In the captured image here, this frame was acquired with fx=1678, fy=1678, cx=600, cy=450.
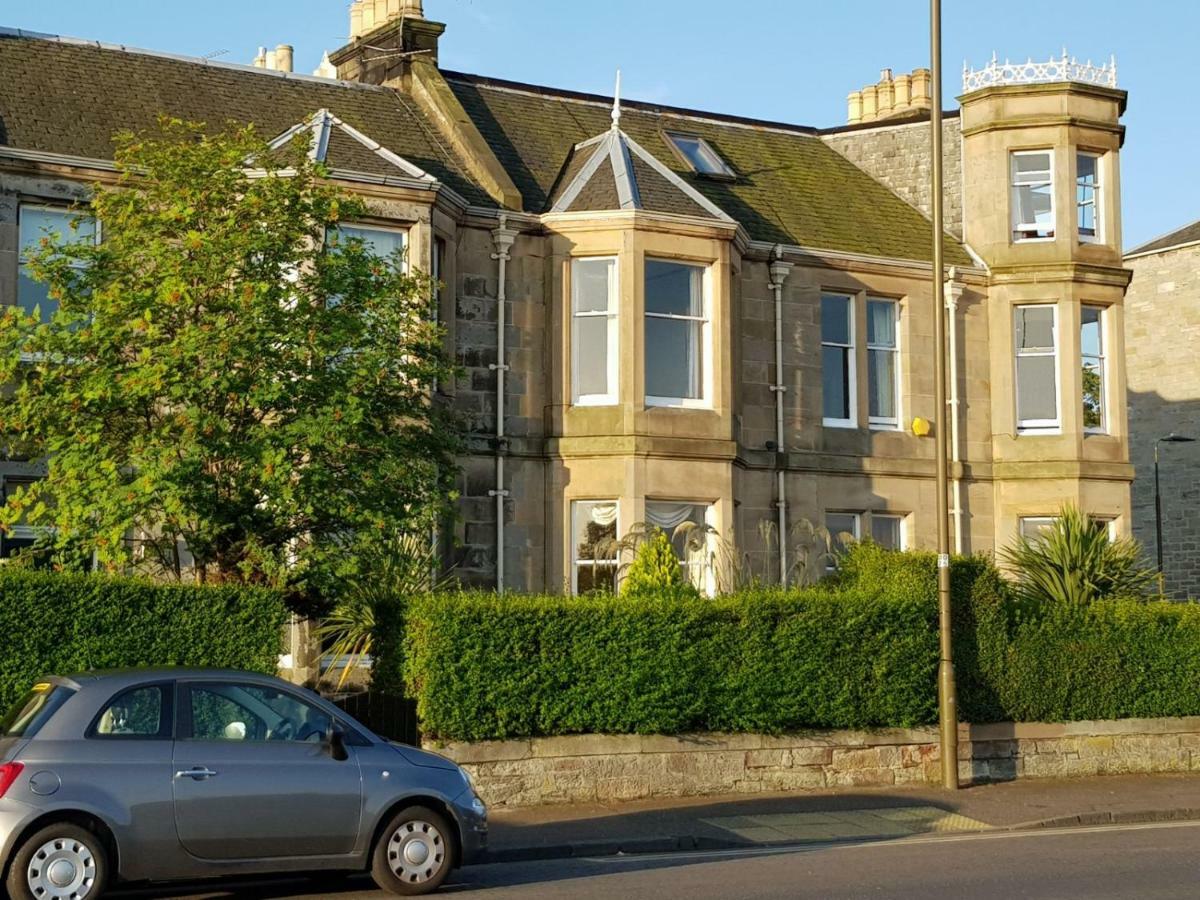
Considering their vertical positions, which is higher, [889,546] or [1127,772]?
[889,546]

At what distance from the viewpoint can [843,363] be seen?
2794 cm

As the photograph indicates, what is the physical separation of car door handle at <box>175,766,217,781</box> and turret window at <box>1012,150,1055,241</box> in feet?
68.2

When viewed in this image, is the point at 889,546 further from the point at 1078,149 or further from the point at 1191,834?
the point at 1191,834

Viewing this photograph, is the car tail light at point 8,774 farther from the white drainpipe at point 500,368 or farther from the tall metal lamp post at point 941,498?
the white drainpipe at point 500,368

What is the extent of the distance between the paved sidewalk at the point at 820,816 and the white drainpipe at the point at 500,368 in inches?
296

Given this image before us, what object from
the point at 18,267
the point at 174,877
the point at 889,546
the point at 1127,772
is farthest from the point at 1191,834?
the point at 18,267

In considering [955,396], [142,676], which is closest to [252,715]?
[142,676]

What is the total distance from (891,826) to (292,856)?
268 inches

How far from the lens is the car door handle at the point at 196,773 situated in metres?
11.3

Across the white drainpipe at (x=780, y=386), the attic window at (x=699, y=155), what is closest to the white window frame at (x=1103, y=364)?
the white drainpipe at (x=780, y=386)

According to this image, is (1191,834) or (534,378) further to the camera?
(534,378)

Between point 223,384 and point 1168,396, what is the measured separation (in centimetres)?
3104

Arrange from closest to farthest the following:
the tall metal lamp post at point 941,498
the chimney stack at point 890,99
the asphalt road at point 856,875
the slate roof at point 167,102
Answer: the asphalt road at point 856,875 → the tall metal lamp post at point 941,498 → the slate roof at point 167,102 → the chimney stack at point 890,99

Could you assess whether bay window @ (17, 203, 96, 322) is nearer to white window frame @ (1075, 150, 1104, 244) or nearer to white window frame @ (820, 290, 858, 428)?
white window frame @ (820, 290, 858, 428)
